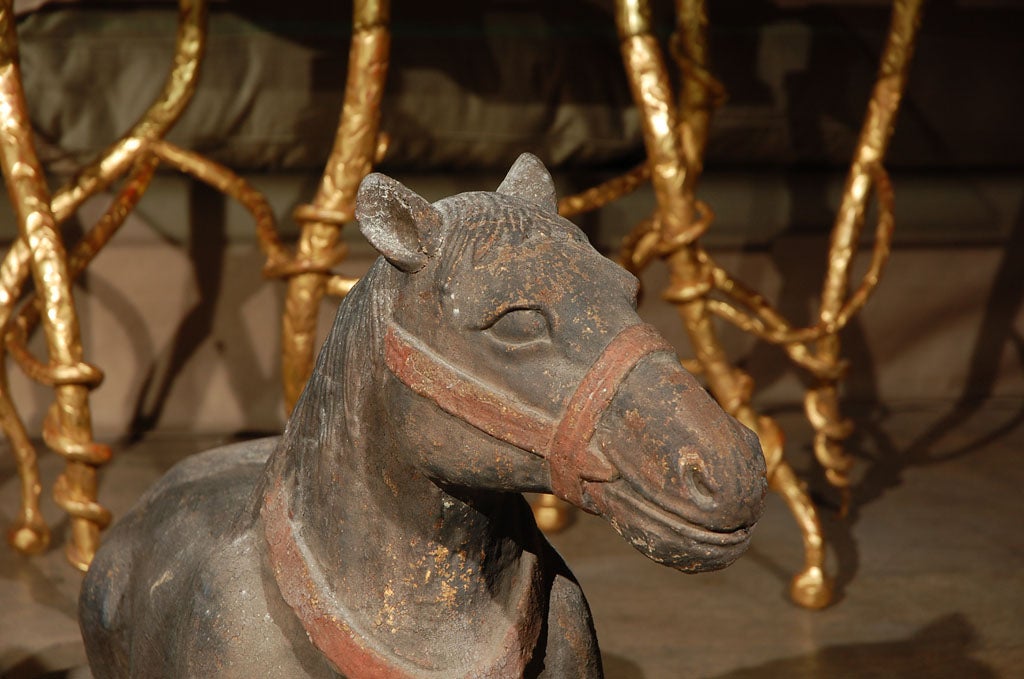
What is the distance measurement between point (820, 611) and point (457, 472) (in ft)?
3.36

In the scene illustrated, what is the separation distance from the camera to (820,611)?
5.59ft

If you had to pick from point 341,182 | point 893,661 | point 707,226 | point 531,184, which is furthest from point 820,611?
point 531,184

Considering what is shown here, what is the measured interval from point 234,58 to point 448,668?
4.32ft

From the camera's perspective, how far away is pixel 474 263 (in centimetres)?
82

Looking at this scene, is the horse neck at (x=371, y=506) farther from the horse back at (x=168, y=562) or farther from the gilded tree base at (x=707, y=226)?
the gilded tree base at (x=707, y=226)

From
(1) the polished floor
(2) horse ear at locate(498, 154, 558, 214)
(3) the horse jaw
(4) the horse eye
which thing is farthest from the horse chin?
(1) the polished floor

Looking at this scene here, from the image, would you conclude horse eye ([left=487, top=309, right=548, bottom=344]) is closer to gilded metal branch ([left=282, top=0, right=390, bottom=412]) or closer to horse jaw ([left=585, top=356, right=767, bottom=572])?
horse jaw ([left=585, top=356, right=767, bottom=572])

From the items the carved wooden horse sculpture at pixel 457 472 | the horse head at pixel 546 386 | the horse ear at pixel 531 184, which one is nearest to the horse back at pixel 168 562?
the carved wooden horse sculpture at pixel 457 472

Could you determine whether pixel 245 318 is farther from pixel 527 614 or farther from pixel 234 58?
pixel 527 614

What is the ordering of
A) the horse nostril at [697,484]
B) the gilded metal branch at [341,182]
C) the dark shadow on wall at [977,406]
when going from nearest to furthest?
the horse nostril at [697,484], the gilded metal branch at [341,182], the dark shadow on wall at [977,406]

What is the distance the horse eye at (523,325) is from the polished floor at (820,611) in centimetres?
83

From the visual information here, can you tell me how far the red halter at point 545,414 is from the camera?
79cm

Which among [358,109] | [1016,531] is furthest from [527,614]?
[1016,531]

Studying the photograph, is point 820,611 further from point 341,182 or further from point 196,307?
point 196,307
